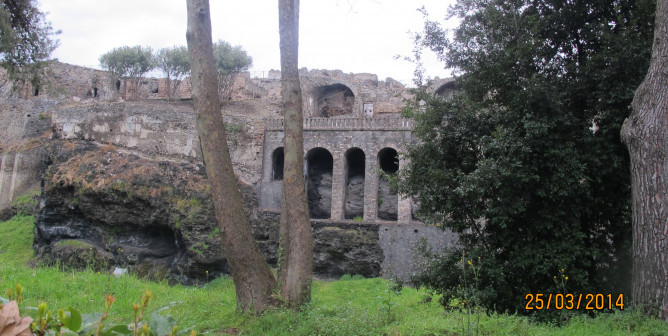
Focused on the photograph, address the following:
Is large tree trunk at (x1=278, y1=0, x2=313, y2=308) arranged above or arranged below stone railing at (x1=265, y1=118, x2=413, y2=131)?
below

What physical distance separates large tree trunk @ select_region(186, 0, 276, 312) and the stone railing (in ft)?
53.9

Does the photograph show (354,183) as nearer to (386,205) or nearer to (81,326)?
(386,205)

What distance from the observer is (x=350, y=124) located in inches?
952

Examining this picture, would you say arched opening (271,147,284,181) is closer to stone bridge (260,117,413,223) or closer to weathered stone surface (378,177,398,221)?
stone bridge (260,117,413,223)

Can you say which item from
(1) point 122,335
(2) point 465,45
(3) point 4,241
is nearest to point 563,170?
(2) point 465,45

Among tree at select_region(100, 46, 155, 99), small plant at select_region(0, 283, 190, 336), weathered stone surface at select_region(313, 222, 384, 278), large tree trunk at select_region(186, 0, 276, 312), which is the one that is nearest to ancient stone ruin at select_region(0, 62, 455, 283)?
weathered stone surface at select_region(313, 222, 384, 278)

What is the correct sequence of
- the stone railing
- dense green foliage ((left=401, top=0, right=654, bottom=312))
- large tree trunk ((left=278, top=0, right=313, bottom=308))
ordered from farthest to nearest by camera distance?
the stone railing
dense green foliage ((left=401, top=0, right=654, bottom=312))
large tree trunk ((left=278, top=0, right=313, bottom=308))

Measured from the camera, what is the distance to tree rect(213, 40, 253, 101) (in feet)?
98.6

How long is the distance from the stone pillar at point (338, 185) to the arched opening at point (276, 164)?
9.51ft

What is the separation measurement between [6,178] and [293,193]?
24.2m

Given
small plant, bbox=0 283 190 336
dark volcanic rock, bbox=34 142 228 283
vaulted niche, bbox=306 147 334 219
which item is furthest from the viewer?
vaulted niche, bbox=306 147 334 219
